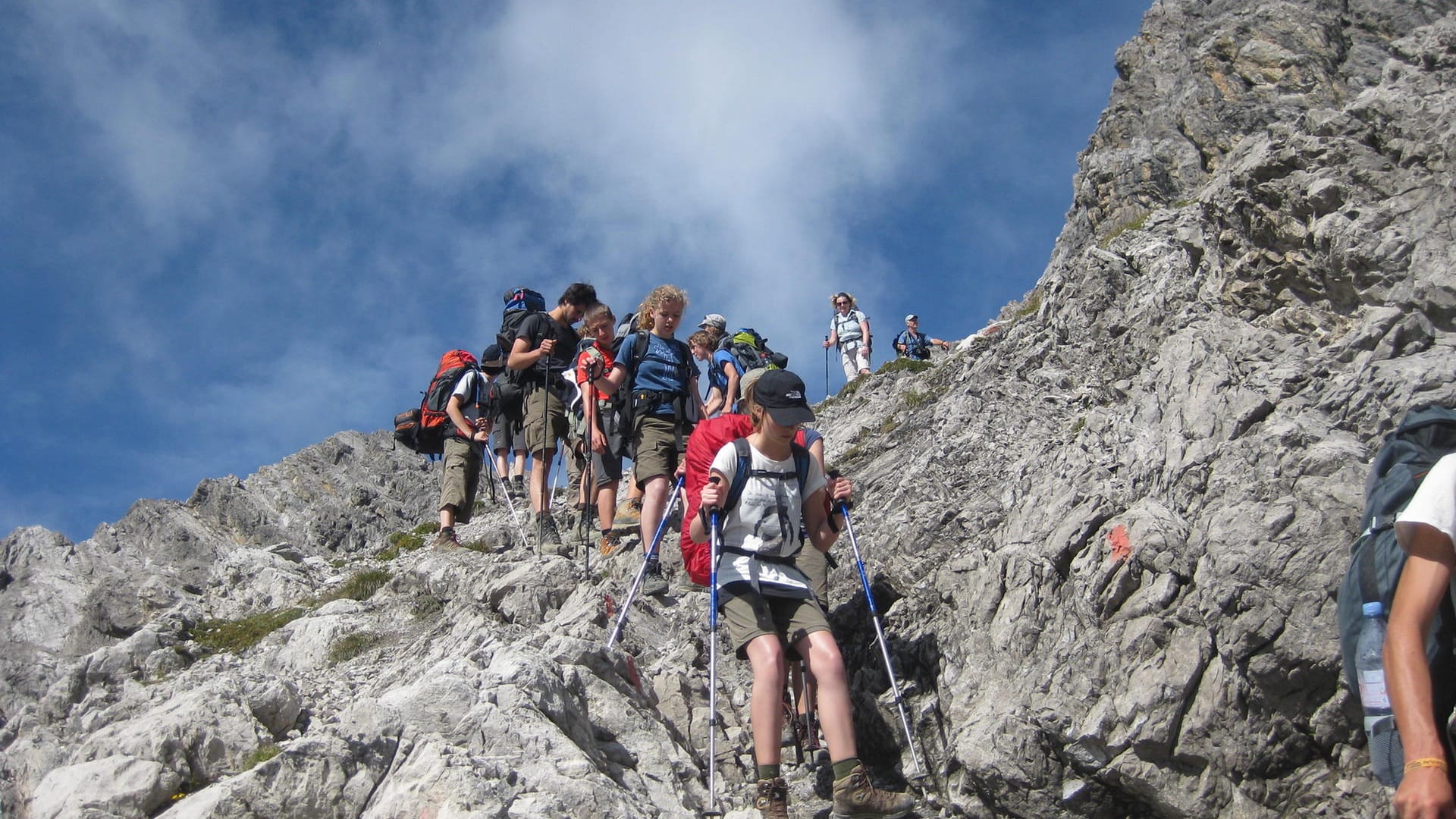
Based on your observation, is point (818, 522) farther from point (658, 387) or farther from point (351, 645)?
point (351, 645)

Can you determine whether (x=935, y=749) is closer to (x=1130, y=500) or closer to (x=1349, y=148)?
(x=1130, y=500)

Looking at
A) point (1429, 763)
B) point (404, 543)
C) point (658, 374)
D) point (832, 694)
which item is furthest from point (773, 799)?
point (404, 543)

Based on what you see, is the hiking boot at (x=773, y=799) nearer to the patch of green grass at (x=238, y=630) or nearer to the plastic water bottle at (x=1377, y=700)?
the plastic water bottle at (x=1377, y=700)

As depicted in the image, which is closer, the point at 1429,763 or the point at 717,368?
the point at 1429,763

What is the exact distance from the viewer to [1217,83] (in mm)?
25312

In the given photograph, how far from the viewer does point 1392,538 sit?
4.41 metres

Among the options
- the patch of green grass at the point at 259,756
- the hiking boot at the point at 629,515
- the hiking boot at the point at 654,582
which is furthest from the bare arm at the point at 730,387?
the patch of green grass at the point at 259,756

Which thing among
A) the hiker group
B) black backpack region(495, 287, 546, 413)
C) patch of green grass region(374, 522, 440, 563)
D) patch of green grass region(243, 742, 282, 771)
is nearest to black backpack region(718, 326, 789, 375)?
the hiker group

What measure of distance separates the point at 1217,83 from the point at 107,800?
88.5 feet

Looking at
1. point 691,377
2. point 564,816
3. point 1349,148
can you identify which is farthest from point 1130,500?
point 691,377

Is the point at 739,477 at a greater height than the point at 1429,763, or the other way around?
the point at 739,477

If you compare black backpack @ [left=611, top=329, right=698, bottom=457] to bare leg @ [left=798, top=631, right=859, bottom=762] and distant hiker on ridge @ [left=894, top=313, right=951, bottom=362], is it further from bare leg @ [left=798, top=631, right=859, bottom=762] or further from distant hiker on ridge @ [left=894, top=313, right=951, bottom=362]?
distant hiker on ridge @ [left=894, top=313, right=951, bottom=362]

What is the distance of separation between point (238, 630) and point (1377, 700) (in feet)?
44.0

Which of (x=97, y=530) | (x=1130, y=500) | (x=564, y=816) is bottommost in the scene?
(x=564, y=816)
